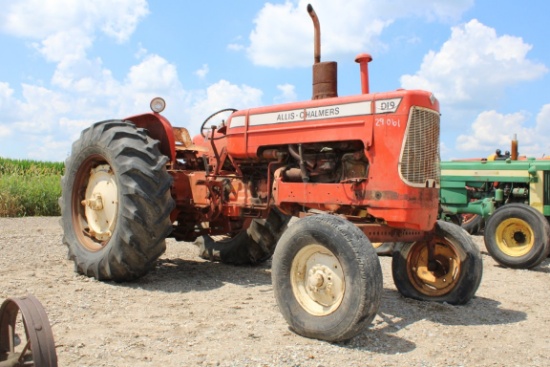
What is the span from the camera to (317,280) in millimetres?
3979

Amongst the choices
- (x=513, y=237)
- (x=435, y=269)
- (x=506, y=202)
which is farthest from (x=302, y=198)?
(x=506, y=202)

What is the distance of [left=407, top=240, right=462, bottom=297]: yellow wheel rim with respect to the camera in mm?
4961

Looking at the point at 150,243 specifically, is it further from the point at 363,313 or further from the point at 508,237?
the point at 508,237

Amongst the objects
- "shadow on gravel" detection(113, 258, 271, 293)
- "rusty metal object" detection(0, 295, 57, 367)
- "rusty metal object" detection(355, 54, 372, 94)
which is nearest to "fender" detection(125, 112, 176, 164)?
"shadow on gravel" detection(113, 258, 271, 293)

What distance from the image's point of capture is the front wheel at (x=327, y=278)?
12.1 ft

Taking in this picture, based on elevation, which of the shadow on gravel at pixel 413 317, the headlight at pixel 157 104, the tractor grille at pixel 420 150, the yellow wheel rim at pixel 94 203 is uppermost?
the headlight at pixel 157 104

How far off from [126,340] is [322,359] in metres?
1.26

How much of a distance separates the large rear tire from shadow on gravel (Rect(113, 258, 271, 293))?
0.81ft

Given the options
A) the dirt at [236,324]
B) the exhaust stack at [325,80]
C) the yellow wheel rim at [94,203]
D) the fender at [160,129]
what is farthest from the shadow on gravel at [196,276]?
the exhaust stack at [325,80]

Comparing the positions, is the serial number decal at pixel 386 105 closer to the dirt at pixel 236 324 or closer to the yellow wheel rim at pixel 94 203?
the dirt at pixel 236 324

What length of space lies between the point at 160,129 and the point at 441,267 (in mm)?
3299

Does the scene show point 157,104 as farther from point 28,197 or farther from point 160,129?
point 28,197

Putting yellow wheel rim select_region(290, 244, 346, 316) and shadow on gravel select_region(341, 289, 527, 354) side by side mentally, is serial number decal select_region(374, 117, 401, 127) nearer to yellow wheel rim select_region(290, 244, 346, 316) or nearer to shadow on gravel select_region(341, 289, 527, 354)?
yellow wheel rim select_region(290, 244, 346, 316)

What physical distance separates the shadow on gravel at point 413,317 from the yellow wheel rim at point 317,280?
320mm
